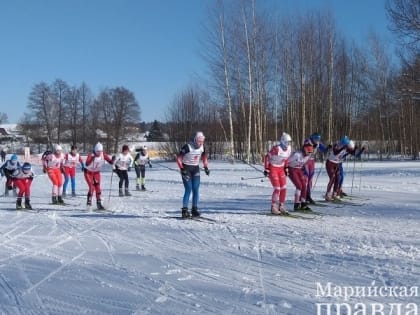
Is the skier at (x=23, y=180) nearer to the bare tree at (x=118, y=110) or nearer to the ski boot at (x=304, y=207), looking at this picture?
the ski boot at (x=304, y=207)

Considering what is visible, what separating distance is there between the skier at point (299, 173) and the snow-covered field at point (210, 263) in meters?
0.84

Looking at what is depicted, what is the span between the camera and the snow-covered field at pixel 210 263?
4941mm

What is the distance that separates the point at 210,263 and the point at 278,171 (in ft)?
17.1

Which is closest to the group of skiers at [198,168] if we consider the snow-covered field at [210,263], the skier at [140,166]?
the snow-covered field at [210,263]

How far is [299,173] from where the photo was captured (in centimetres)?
1215

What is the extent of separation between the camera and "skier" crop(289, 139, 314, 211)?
39.5 ft

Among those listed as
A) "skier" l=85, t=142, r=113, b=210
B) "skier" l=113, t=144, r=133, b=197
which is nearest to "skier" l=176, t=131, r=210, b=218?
"skier" l=85, t=142, r=113, b=210

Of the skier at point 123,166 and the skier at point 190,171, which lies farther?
Answer: the skier at point 123,166

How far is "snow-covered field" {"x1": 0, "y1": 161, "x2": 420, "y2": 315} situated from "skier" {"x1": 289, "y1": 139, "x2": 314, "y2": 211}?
2.76ft

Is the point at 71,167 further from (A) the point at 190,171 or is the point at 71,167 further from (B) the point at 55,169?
(A) the point at 190,171

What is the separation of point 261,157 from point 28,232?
2971 centimetres

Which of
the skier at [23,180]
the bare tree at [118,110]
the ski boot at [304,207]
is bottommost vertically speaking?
the ski boot at [304,207]

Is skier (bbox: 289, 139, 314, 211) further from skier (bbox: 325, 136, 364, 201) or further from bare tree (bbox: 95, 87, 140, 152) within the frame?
bare tree (bbox: 95, 87, 140, 152)

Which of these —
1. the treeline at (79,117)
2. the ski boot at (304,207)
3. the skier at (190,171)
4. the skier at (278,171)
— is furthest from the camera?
the treeline at (79,117)
